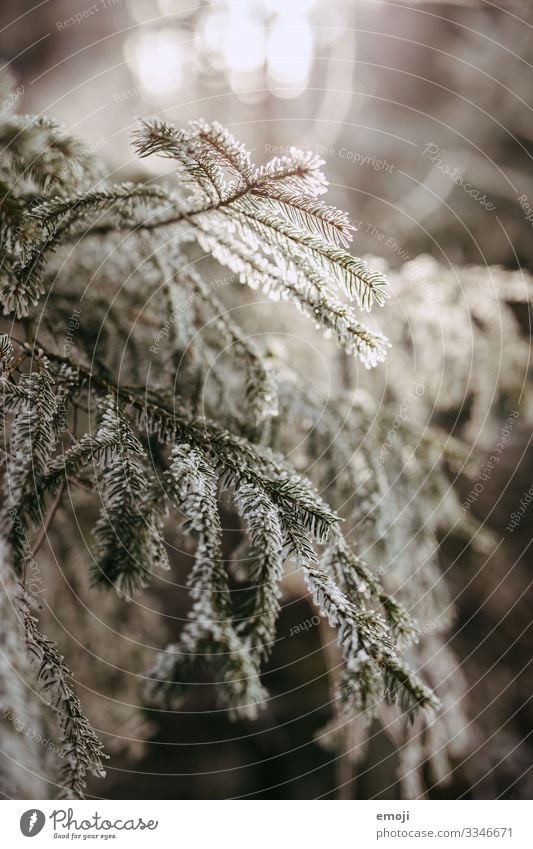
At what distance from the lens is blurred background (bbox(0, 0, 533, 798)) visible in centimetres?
109

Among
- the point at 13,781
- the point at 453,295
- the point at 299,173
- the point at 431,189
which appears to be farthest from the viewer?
the point at 431,189

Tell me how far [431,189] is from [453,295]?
497mm

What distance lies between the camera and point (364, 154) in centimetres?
137

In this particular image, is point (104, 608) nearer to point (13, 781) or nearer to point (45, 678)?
point (13, 781)

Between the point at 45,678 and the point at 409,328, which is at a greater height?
the point at 409,328

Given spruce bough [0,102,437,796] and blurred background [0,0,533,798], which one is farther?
blurred background [0,0,533,798]

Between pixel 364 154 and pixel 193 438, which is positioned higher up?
pixel 364 154

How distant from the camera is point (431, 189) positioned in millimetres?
1312

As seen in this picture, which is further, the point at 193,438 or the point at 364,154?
the point at 364,154

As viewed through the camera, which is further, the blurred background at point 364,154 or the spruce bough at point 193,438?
the blurred background at point 364,154

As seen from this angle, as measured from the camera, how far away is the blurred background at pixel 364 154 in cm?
109

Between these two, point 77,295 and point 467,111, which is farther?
point 467,111
